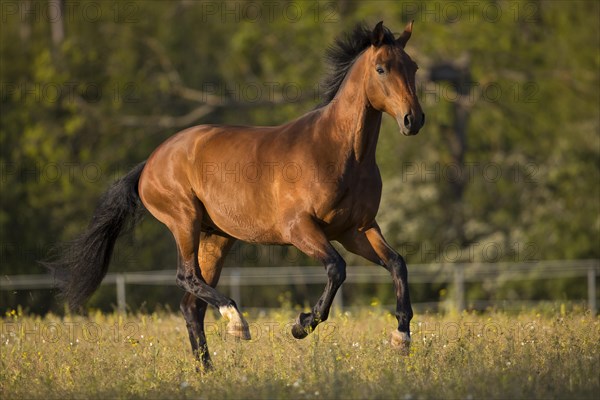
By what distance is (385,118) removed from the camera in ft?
75.9

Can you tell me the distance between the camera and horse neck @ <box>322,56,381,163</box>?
25.5 ft

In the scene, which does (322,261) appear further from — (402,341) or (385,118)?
(385,118)

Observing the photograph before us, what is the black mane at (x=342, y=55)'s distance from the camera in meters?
8.16

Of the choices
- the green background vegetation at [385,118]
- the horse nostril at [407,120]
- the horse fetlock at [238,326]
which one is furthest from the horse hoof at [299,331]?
the green background vegetation at [385,118]

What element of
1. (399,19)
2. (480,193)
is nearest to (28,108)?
(399,19)

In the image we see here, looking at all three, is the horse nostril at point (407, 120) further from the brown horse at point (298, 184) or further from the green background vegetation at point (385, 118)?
the green background vegetation at point (385, 118)

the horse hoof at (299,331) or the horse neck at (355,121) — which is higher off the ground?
the horse neck at (355,121)

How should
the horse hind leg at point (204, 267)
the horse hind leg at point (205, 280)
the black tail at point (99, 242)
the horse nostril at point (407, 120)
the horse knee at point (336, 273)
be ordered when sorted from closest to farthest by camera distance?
the horse nostril at point (407, 120), the horse knee at point (336, 273), the horse hind leg at point (204, 267), the horse hind leg at point (205, 280), the black tail at point (99, 242)

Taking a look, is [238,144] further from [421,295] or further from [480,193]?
[480,193]

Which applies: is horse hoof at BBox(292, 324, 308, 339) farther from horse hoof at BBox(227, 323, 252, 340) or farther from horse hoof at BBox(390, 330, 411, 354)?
horse hoof at BBox(390, 330, 411, 354)

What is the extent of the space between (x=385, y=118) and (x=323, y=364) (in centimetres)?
1653

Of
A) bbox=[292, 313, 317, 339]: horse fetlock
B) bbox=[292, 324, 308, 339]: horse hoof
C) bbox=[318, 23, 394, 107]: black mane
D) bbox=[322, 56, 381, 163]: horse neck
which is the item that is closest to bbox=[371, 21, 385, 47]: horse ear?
bbox=[322, 56, 381, 163]: horse neck

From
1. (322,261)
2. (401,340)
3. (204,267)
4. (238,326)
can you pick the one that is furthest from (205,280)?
(401,340)

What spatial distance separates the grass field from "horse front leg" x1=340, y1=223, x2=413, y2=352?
0.14 meters
